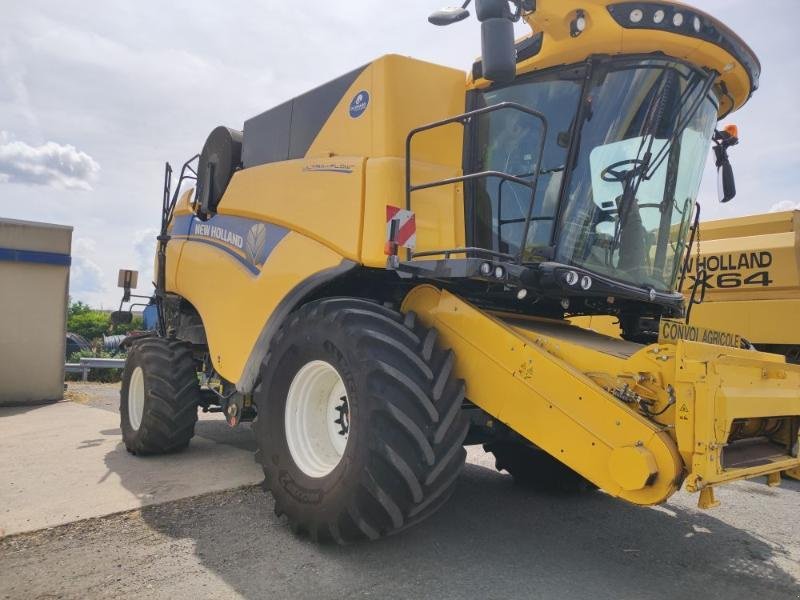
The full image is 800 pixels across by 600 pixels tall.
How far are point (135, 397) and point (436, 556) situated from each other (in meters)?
4.20

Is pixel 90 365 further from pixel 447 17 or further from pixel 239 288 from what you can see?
pixel 447 17

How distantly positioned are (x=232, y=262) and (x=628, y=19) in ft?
11.2

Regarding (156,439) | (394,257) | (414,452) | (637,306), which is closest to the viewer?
(414,452)

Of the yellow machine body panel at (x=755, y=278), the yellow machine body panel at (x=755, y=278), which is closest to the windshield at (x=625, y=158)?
the yellow machine body panel at (x=755, y=278)

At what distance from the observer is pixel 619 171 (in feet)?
12.6

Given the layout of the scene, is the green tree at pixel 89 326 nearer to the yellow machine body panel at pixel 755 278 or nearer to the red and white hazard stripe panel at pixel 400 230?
the yellow machine body panel at pixel 755 278

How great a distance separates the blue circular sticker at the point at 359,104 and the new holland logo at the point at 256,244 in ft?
3.81

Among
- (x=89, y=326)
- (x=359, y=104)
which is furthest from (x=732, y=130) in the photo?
(x=89, y=326)

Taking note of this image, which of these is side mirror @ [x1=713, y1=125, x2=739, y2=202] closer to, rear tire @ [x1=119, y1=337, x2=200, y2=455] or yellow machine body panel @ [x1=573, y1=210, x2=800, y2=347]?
yellow machine body panel @ [x1=573, y1=210, x2=800, y2=347]

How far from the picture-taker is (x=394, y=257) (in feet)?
11.9

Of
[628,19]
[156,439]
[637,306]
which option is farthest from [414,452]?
[156,439]

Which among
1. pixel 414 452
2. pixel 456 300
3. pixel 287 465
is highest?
pixel 456 300

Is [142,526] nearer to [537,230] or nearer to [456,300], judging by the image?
[456,300]

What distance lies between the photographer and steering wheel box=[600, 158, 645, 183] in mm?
3834
